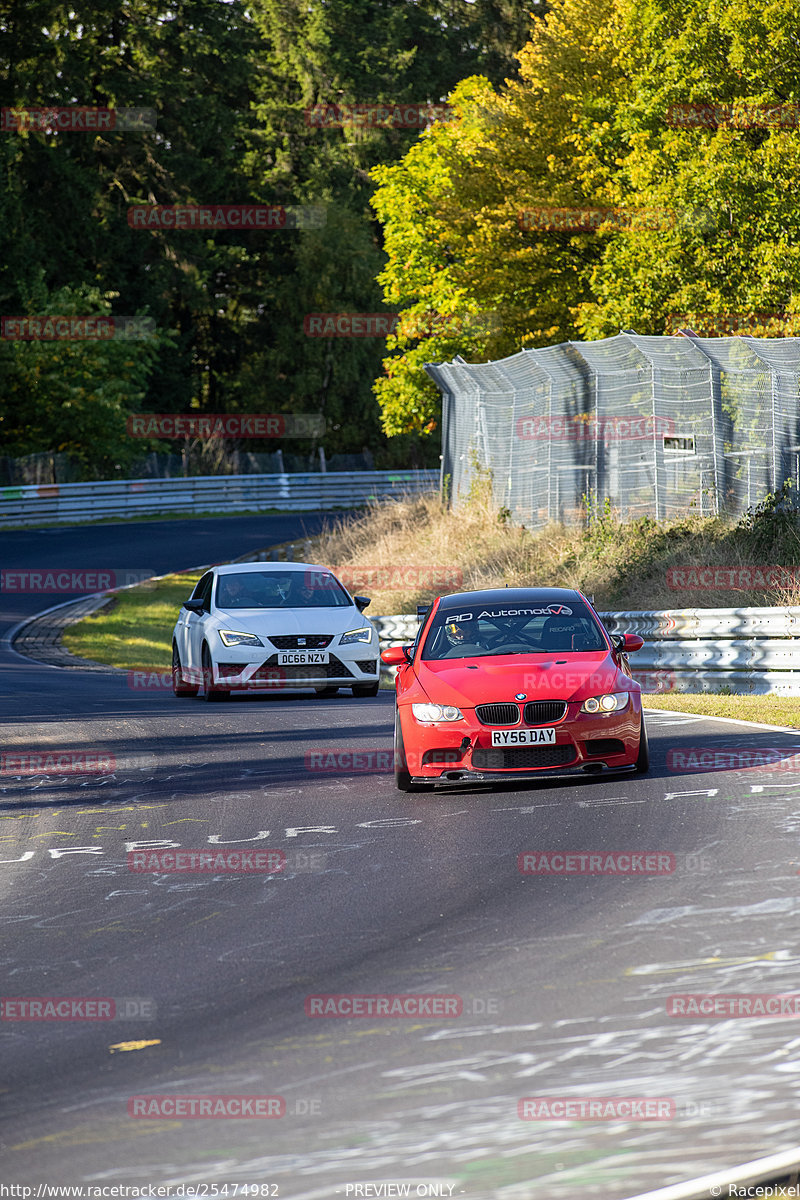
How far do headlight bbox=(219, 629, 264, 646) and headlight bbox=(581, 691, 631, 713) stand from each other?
304 inches

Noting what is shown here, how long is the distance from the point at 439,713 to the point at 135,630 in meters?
20.4

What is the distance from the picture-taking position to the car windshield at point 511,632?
11656 millimetres

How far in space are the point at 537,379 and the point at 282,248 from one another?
43366mm

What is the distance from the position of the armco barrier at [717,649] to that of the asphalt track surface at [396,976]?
236 inches

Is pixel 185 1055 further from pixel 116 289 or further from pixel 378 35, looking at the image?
pixel 378 35

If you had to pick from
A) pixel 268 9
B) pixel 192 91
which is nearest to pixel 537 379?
pixel 192 91

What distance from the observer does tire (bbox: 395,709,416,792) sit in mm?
10961

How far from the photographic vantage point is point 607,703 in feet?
35.1

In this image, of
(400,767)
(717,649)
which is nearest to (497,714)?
(400,767)

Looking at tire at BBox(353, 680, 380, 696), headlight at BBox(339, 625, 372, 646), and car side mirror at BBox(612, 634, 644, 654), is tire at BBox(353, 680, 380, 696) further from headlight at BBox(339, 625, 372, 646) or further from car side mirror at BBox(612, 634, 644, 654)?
car side mirror at BBox(612, 634, 644, 654)

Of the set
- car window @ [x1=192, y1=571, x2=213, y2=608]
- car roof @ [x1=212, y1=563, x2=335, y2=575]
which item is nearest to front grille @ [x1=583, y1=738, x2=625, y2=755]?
car window @ [x1=192, y1=571, x2=213, y2=608]

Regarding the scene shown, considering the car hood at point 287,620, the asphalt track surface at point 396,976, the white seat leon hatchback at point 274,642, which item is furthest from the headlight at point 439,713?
the car hood at point 287,620

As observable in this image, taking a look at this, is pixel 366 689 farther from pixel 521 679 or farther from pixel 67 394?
pixel 67 394

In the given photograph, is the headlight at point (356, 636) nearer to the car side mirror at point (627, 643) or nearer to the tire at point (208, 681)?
the tire at point (208, 681)
